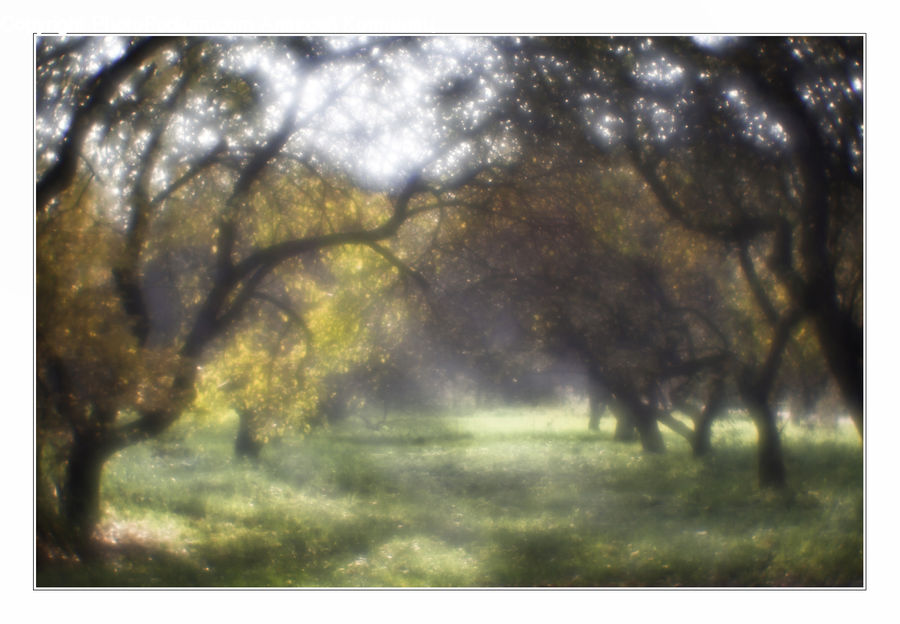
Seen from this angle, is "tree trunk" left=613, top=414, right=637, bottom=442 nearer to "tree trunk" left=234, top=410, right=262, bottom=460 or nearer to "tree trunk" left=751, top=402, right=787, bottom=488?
"tree trunk" left=751, top=402, right=787, bottom=488

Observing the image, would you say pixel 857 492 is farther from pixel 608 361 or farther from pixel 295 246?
pixel 295 246

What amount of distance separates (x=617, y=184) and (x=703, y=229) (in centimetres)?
77

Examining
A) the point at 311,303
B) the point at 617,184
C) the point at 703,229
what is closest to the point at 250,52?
the point at 311,303

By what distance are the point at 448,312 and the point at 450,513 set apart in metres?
1.58

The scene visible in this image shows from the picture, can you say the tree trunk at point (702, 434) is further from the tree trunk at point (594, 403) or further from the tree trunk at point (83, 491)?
the tree trunk at point (83, 491)

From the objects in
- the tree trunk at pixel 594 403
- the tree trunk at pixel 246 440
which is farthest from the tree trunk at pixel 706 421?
the tree trunk at pixel 246 440

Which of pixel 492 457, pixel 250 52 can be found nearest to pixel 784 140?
pixel 492 457

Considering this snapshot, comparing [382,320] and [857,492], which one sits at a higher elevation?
[382,320]

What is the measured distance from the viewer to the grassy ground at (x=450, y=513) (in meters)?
3.89

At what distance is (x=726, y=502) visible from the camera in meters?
4.00

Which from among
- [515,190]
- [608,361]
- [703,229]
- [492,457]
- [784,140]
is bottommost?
[492,457]

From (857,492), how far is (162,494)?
5528mm

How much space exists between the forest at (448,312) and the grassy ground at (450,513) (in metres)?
0.02

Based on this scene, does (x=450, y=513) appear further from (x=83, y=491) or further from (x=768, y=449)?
(x=83, y=491)
